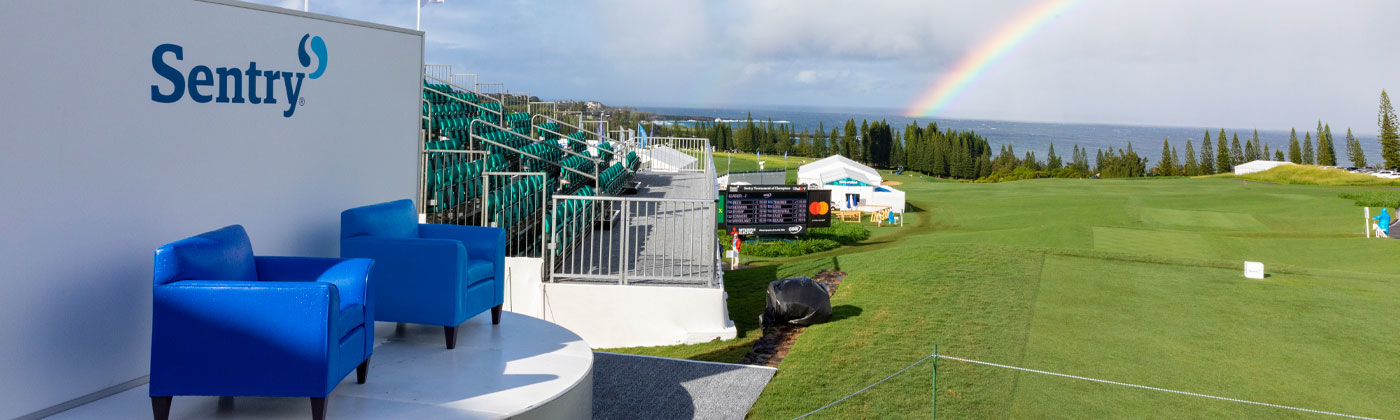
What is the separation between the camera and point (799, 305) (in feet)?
26.7

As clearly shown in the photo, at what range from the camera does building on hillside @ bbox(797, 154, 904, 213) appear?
29078 millimetres

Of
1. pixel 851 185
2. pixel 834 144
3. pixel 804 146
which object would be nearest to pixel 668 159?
pixel 851 185

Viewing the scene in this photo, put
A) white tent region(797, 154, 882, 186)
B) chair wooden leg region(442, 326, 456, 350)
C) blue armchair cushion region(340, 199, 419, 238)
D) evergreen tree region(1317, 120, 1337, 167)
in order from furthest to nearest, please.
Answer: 1. evergreen tree region(1317, 120, 1337, 167)
2. white tent region(797, 154, 882, 186)
3. blue armchair cushion region(340, 199, 419, 238)
4. chair wooden leg region(442, 326, 456, 350)

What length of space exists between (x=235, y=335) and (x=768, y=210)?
1306 centimetres

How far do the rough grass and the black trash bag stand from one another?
37472mm

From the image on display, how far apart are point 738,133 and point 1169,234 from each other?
85033mm

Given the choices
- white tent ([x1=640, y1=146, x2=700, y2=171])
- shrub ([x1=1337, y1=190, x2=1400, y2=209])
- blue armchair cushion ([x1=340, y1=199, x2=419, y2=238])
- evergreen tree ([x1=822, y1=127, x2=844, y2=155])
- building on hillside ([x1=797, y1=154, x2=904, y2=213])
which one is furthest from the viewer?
evergreen tree ([x1=822, y1=127, x2=844, y2=155])

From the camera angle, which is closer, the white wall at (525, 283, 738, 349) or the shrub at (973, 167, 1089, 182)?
the white wall at (525, 283, 738, 349)

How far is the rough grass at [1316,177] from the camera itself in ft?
121

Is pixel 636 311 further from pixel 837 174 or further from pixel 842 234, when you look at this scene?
pixel 837 174

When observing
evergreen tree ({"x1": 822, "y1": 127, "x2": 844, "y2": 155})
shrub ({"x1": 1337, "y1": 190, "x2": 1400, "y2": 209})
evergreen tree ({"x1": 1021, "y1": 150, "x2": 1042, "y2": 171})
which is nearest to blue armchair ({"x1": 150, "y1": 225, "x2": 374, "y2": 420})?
shrub ({"x1": 1337, "y1": 190, "x2": 1400, "y2": 209})

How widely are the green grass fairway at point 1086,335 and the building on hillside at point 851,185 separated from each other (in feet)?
47.0

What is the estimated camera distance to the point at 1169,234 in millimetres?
18906

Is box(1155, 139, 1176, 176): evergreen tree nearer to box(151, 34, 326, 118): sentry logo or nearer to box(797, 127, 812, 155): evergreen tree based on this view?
box(797, 127, 812, 155): evergreen tree
